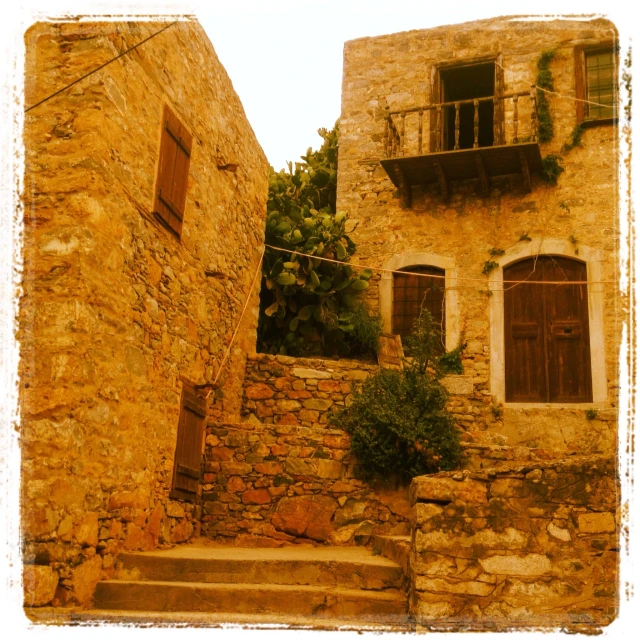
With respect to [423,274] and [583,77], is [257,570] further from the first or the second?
[583,77]

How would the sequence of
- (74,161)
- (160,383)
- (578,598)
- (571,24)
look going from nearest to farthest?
1. (578,598)
2. (74,161)
3. (160,383)
4. (571,24)

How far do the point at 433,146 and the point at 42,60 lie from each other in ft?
22.7


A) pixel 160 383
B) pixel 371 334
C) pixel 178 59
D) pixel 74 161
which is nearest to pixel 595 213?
pixel 371 334

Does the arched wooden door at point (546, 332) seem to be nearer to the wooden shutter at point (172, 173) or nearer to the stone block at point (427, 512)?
the wooden shutter at point (172, 173)

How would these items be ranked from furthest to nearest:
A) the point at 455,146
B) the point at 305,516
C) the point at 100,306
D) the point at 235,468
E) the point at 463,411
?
the point at 455,146 → the point at 463,411 → the point at 235,468 → the point at 305,516 → the point at 100,306

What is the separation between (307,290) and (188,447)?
3475 millimetres

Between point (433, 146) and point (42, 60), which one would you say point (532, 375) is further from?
point (42, 60)

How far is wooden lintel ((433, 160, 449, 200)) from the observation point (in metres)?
10.2

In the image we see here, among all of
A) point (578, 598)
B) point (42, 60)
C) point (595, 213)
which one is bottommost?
point (578, 598)

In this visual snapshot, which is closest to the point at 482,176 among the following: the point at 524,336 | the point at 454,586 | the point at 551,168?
the point at 551,168

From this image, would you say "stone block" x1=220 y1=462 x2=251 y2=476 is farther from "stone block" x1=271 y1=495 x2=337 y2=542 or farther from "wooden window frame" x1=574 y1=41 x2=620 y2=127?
A: "wooden window frame" x1=574 y1=41 x2=620 y2=127

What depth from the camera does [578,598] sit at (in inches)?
163

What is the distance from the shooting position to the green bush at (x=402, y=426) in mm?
6855

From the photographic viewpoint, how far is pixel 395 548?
5.25 metres
